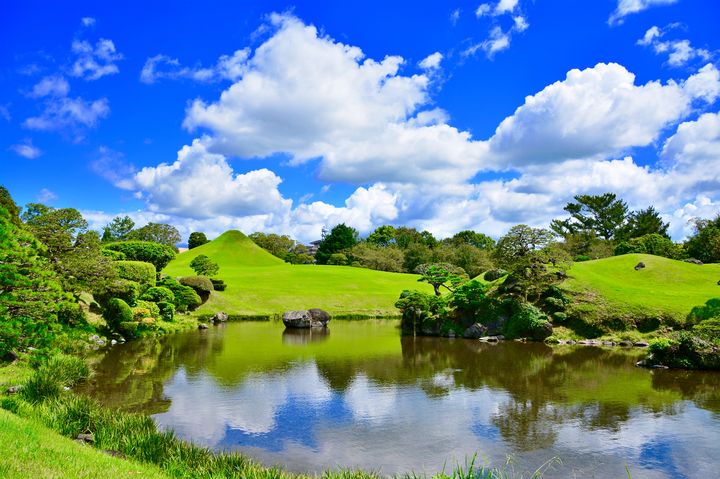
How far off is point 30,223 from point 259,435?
2183cm

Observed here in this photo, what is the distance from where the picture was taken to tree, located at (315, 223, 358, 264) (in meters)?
122

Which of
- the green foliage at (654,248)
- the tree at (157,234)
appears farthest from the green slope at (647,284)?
the tree at (157,234)

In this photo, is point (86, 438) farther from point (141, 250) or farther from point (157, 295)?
point (141, 250)

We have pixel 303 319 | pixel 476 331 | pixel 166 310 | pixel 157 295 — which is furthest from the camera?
pixel 303 319

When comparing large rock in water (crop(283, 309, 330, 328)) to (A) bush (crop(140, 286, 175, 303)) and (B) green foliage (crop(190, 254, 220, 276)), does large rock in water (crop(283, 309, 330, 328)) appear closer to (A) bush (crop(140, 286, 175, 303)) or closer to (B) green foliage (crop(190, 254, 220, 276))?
(A) bush (crop(140, 286, 175, 303))

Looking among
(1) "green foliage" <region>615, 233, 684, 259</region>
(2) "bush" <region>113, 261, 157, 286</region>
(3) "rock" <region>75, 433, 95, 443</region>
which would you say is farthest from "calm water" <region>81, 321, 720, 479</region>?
(1) "green foliage" <region>615, 233, 684, 259</region>

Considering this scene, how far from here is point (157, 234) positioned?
387 feet

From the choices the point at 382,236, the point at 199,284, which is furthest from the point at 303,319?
the point at 382,236

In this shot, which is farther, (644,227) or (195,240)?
(195,240)

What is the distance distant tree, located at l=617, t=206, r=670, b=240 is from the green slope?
41664 mm

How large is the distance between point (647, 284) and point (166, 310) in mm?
47424

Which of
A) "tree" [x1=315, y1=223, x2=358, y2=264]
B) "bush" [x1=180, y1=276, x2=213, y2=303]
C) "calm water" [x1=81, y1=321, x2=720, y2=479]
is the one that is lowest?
"calm water" [x1=81, y1=321, x2=720, y2=479]

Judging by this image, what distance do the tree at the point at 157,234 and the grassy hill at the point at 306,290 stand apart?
52.1 ft

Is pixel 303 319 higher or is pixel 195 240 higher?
pixel 195 240
